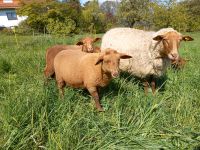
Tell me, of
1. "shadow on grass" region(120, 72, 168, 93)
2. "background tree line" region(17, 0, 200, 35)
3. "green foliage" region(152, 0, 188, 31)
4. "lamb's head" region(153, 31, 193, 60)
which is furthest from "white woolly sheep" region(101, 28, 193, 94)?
"green foliage" region(152, 0, 188, 31)

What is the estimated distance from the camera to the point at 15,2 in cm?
6156

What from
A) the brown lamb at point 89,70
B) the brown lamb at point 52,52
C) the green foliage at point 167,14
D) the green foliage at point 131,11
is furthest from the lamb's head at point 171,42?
the green foliage at point 131,11

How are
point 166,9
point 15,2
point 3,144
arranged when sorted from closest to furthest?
point 3,144
point 166,9
point 15,2


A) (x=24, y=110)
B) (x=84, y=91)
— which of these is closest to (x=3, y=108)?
(x=24, y=110)

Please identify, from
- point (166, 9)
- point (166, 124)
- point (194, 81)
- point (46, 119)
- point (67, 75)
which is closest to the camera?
point (46, 119)

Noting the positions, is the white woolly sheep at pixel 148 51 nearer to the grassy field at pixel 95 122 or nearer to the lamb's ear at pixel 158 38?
the lamb's ear at pixel 158 38

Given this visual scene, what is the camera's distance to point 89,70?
5777 mm

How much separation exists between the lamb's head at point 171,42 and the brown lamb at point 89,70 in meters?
1.10

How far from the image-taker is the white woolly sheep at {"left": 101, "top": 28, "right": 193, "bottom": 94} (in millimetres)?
6699

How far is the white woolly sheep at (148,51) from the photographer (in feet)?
22.0

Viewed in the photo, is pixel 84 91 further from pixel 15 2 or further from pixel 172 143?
pixel 15 2

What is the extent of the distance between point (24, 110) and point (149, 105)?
1.98 metres

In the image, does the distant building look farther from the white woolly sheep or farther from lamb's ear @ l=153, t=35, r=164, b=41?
lamb's ear @ l=153, t=35, r=164, b=41

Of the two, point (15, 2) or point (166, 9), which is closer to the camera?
point (166, 9)
